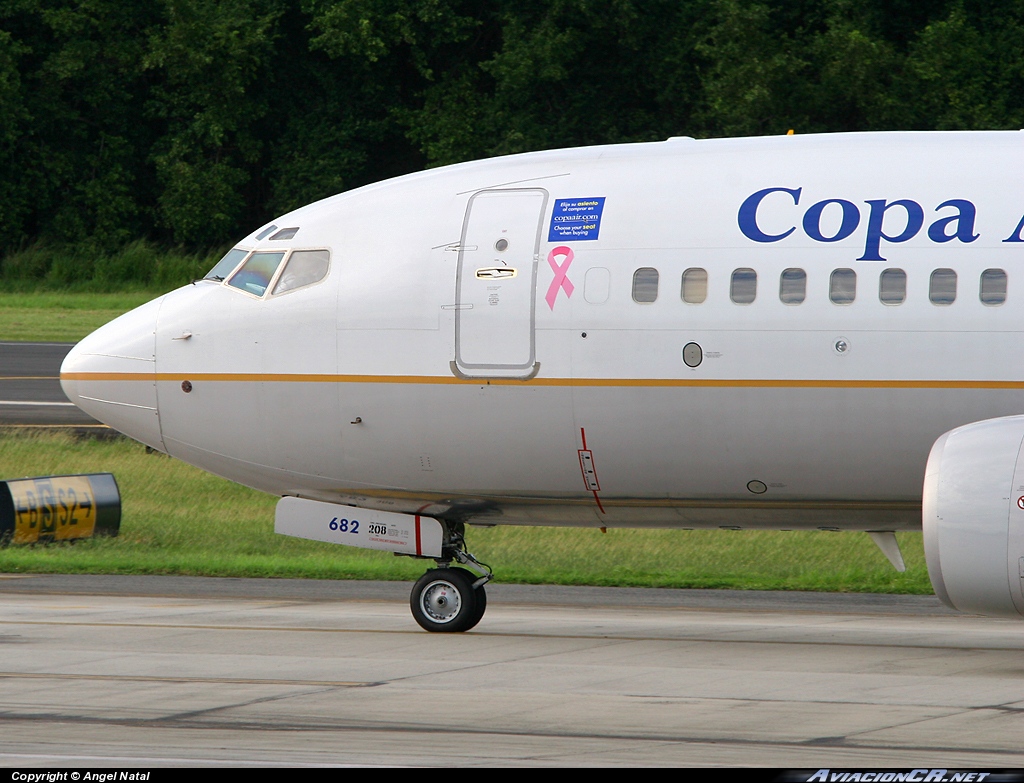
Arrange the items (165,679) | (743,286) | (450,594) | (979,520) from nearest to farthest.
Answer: (979,520) → (165,679) → (743,286) → (450,594)

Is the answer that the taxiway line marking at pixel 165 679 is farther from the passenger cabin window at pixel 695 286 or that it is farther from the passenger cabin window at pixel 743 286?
the passenger cabin window at pixel 743 286

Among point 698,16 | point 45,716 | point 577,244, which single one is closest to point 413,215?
point 577,244

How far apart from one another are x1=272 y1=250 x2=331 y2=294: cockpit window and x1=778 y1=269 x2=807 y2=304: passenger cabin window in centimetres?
438

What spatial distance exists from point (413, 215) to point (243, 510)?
11973 millimetres

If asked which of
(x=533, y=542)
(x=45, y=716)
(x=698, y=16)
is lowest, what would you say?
(x=533, y=542)

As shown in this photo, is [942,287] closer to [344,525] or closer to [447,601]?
[447,601]

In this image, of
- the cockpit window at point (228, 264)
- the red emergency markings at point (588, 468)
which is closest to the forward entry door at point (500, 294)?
the red emergency markings at point (588, 468)

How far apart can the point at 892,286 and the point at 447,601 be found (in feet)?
17.5

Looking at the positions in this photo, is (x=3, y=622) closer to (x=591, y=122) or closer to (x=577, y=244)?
(x=577, y=244)

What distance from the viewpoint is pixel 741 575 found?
21359mm

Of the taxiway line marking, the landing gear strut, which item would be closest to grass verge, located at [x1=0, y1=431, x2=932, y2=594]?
the landing gear strut

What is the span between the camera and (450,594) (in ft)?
51.3

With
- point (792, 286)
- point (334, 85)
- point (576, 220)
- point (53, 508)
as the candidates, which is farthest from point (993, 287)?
point (334, 85)

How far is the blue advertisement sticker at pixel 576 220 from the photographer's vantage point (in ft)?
47.5
